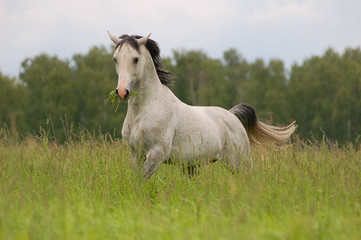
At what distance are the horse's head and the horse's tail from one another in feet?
9.68

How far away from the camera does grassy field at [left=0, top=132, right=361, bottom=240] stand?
3.31 m

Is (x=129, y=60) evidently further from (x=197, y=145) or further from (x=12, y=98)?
(x=12, y=98)

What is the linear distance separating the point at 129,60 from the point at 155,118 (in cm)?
89

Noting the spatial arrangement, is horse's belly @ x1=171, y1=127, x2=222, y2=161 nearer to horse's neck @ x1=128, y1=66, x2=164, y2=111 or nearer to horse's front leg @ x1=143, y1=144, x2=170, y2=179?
horse's front leg @ x1=143, y1=144, x2=170, y2=179

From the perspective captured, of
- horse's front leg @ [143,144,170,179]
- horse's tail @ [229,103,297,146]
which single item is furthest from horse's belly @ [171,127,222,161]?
horse's tail @ [229,103,297,146]

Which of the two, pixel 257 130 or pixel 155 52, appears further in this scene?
pixel 257 130

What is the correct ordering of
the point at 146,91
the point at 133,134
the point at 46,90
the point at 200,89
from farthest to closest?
the point at 200,89 < the point at 46,90 < the point at 146,91 < the point at 133,134

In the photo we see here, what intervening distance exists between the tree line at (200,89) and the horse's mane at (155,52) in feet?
86.8

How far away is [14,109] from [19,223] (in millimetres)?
38028

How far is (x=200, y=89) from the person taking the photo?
44.4 m

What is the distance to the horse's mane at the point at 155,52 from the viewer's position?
5.48 m

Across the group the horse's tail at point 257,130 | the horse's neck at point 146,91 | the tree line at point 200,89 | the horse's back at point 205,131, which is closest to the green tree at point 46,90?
the tree line at point 200,89

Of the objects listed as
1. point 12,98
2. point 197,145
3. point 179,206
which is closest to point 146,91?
point 197,145

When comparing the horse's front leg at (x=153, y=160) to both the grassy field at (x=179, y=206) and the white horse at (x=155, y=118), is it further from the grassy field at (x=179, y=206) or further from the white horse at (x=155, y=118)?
the grassy field at (x=179, y=206)
